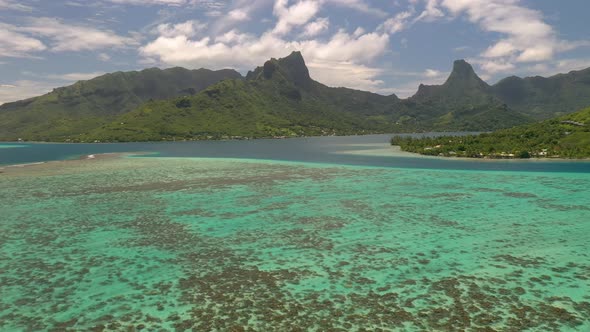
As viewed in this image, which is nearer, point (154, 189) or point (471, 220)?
point (471, 220)

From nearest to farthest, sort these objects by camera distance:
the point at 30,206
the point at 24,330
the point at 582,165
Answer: the point at 24,330 < the point at 30,206 < the point at 582,165

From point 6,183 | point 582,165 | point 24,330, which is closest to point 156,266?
point 24,330

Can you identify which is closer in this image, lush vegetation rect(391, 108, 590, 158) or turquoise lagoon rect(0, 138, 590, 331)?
turquoise lagoon rect(0, 138, 590, 331)

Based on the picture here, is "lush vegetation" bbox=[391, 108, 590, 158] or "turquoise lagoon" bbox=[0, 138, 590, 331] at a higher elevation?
"lush vegetation" bbox=[391, 108, 590, 158]

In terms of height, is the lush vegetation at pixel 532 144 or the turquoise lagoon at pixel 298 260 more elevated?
the lush vegetation at pixel 532 144

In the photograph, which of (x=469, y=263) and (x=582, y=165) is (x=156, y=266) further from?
(x=582, y=165)

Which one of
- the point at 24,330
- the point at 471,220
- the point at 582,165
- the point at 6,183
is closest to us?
the point at 24,330
